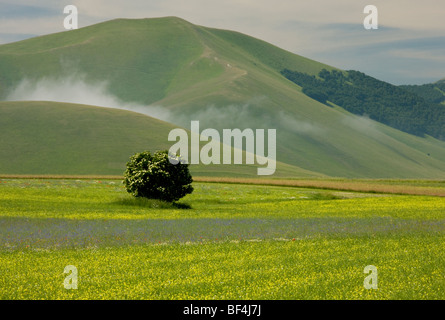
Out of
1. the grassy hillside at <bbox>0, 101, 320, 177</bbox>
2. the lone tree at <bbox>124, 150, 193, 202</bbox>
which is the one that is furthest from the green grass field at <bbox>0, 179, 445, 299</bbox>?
the grassy hillside at <bbox>0, 101, 320, 177</bbox>

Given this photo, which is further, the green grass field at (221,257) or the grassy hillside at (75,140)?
the grassy hillside at (75,140)

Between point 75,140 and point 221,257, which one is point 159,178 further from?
point 75,140

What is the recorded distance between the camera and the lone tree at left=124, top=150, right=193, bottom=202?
179 ft

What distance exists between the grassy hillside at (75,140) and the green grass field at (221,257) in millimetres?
113974

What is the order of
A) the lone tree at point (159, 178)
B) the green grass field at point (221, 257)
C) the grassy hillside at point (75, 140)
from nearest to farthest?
the green grass field at point (221, 257), the lone tree at point (159, 178), the grassy hillside at point (75, 140)

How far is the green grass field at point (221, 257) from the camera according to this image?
16.9 meters

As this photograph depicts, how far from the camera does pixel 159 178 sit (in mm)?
54812

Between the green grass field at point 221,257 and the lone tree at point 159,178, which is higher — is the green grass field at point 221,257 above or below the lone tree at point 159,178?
below

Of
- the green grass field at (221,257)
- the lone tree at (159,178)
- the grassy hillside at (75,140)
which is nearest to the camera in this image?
the green grass field at (221,257)

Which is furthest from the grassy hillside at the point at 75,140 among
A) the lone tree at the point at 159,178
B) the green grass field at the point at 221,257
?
the green grass field at the point at 221,257

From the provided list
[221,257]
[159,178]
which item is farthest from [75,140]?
[221,257]

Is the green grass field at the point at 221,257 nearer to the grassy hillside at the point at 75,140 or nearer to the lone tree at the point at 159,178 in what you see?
the lone tree at the point at 159,178

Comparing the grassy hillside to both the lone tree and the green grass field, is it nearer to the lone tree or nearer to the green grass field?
the lone tree

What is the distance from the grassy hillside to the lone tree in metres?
96.2
